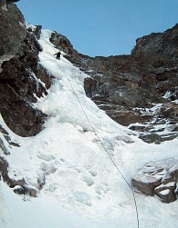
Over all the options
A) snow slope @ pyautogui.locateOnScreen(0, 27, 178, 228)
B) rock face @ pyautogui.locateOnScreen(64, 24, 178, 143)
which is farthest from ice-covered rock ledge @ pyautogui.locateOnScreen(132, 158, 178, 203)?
rock face @ pyautogui.locateOnScreen(64, 24, 178, 143)

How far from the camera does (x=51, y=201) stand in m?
9.12

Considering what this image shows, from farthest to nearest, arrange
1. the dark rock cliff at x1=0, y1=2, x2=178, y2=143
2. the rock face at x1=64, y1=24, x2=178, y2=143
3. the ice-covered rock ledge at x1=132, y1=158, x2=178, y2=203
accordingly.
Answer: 1. the rock face at x1=64, y1=24, x2=178, y2=143
2. the dark rock cliff at x1=0, y1=2, x2=178, y2=143
3. the ice-covered rock ledge at x1=132, y1=158, x2=178, y2=203

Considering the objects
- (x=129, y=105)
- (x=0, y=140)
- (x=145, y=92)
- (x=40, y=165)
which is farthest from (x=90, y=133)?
(x=145, y=92)

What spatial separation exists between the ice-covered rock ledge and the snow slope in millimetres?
321

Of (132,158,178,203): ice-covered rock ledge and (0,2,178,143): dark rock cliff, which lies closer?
(132,158,178,203): ice-covered rock ledge

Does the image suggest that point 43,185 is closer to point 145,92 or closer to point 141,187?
point 141,187

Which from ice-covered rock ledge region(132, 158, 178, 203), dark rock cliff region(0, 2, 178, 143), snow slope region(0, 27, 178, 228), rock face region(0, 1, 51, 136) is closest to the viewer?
snow slope region(0, 27, 178, 228)

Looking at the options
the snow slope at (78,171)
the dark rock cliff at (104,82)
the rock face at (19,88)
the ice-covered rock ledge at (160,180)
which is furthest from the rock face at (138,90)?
the rock face at (19,88)

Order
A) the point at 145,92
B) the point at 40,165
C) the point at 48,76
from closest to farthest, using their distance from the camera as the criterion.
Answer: the point at 40,165, the point at 48,76, the point at 145,92

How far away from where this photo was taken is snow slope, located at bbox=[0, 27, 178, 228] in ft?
26.9

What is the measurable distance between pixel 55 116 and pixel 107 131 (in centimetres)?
309

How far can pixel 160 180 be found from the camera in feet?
37.0

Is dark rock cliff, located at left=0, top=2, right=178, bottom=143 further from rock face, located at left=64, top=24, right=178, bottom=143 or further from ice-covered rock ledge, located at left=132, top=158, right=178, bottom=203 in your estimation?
ice-covered rock ledge, located at left=132, top=158, right=178, bottom=203

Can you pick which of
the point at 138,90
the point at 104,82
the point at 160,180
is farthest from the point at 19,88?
the point at 138,90
